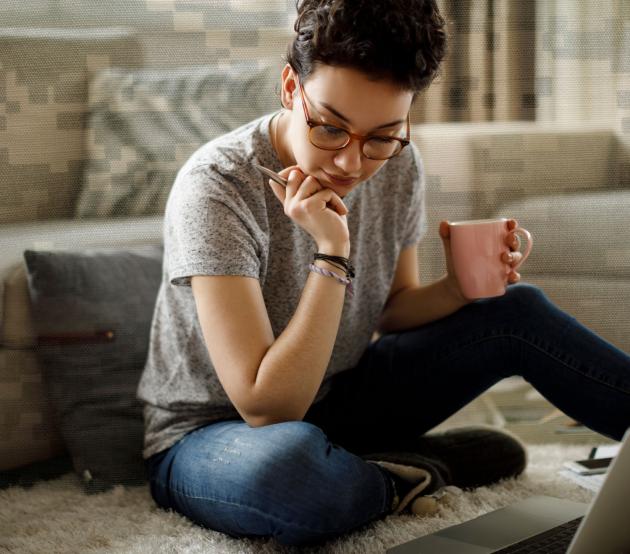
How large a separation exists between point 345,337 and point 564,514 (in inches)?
14.1

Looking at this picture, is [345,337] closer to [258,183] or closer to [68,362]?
[258,183]

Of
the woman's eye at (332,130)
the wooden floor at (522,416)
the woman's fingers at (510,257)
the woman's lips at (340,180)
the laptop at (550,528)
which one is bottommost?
the wooden floor at (522,416)

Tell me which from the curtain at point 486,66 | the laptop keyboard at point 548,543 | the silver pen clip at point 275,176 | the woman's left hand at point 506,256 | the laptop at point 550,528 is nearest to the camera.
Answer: the laptop at point 550,528

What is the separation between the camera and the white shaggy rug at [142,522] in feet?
3.31

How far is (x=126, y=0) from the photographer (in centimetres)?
125

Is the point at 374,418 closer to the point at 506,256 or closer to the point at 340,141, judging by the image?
the point at 506,256

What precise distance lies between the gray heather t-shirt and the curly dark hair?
0.18 metres

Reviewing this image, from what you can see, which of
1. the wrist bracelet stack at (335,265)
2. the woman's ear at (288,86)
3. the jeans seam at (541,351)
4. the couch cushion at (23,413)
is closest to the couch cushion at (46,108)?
the couch cushion at (23,413)

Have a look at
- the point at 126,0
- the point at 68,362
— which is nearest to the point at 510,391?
the point at 68,362

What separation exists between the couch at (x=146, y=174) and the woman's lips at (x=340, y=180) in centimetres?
41

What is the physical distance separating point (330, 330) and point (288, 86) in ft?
0.95

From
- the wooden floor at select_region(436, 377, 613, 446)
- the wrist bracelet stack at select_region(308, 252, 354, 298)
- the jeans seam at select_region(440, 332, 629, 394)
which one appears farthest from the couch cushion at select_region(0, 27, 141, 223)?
the wooden floor at select_region(436, 377, 613, 446)

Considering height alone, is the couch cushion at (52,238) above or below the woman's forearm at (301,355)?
above

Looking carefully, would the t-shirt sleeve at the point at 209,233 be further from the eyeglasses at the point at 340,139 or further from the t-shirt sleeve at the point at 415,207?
the t-shirt sleeve at the point at 415,207
